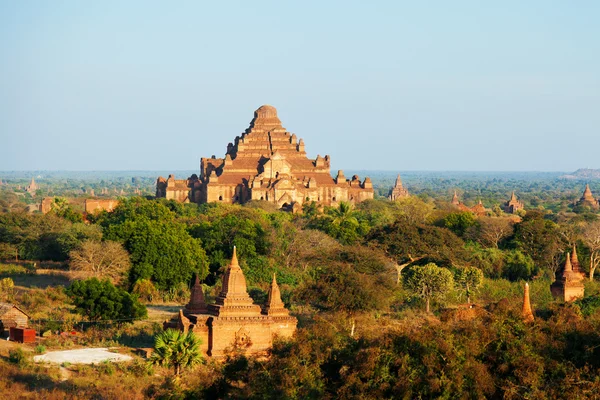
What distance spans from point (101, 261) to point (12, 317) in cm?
1235

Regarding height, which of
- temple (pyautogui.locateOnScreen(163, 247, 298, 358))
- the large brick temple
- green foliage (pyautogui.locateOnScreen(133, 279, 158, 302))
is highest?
the large brick temple

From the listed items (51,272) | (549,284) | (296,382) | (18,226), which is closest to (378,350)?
(296,382)

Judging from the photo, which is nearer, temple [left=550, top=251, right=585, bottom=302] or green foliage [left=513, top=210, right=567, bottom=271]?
temple [left=550, top=251, right=585, bottom=302]

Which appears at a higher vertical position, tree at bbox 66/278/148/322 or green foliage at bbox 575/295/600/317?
green foliage at bbox 575/295/600/317

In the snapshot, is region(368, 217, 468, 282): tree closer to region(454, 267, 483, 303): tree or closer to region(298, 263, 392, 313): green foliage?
region(454, 267, 483, 303): tree

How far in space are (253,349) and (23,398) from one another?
8613mm

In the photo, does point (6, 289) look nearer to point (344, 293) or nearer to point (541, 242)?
point (344, 293)

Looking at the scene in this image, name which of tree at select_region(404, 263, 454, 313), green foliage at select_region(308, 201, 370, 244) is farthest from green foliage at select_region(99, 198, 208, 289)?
tree at select_region(404, 263, 454, 313)

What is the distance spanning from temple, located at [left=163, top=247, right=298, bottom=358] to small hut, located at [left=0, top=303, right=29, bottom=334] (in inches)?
225

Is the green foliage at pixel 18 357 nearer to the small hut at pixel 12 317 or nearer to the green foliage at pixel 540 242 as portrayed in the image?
the small hut at pixel 12 317

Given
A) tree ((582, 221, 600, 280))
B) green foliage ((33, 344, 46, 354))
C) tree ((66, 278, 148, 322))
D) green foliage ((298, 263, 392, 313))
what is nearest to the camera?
green foliage ((33, 344, 46, 354))

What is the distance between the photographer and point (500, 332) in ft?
111

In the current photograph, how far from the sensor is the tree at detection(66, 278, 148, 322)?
4672 centimetres

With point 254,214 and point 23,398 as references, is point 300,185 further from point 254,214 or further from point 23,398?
point 23,398
